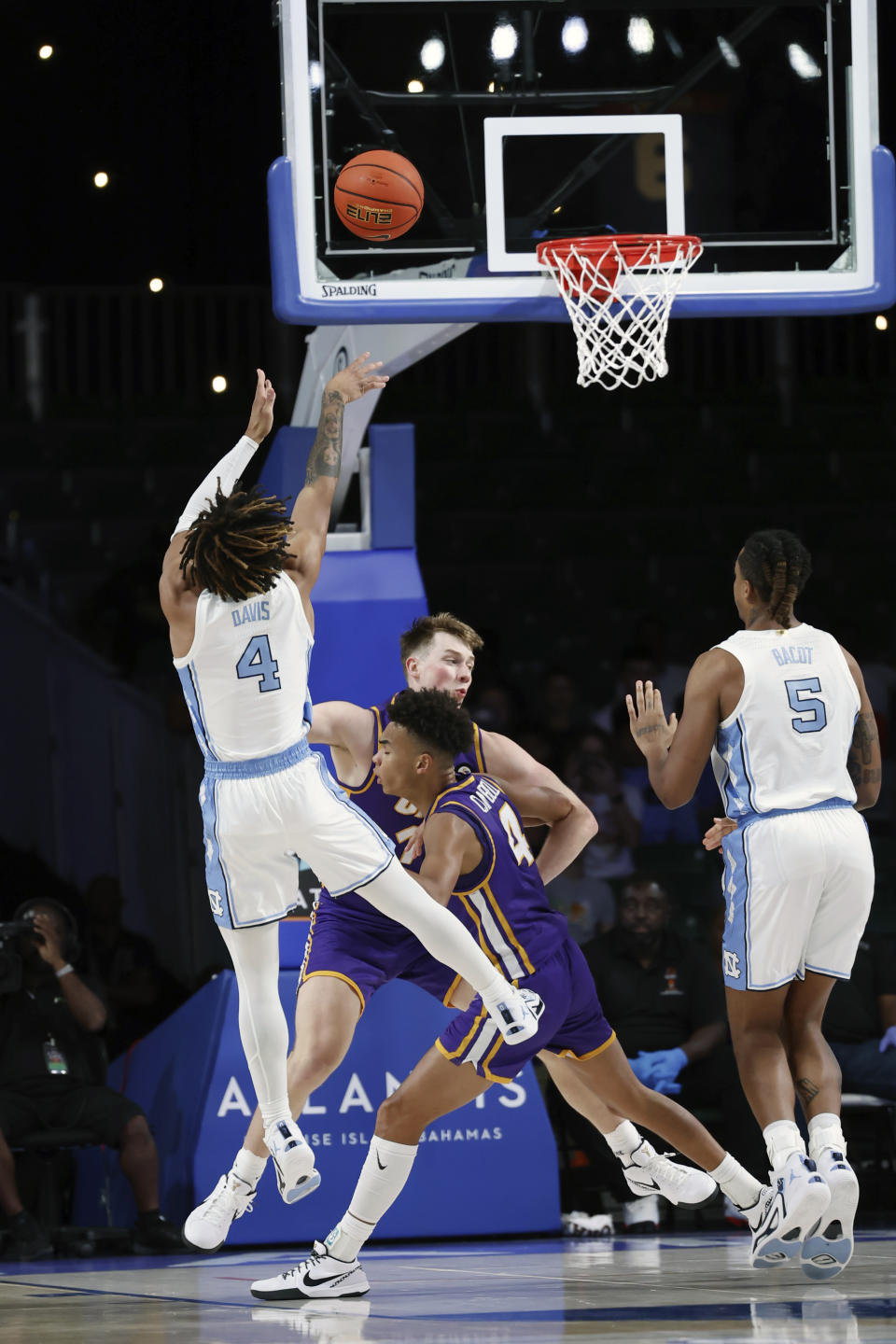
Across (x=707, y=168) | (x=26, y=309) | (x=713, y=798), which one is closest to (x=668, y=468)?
(x=713, y=798)

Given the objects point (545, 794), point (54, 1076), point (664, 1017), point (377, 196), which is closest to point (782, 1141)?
point (545, 794)

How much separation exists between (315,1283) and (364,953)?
120 cm

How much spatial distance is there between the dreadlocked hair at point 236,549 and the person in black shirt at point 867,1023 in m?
4.68

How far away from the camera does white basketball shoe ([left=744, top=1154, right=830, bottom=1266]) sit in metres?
5.20

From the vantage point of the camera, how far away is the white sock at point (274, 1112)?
225 inches

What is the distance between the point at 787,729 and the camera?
5758mm

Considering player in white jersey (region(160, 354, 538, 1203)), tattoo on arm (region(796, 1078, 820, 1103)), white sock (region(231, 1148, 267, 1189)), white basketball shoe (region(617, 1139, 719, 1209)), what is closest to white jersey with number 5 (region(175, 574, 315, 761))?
player in white jersey (region(160, 354, 538, 1203))

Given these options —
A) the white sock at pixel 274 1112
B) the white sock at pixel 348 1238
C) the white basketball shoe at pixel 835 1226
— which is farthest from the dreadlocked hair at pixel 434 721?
the white basketball shoe at pixel 835 1226

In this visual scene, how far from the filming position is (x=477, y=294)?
24.3 ft

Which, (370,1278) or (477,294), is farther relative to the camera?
(477,294)

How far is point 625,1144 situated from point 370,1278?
996 millimetres

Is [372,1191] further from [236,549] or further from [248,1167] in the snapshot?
[236,549]

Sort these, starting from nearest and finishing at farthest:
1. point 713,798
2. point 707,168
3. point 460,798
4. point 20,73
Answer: point 460,798, point 707,168, point 713,798, point 20,73

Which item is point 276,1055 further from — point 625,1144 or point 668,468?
point 668,468
